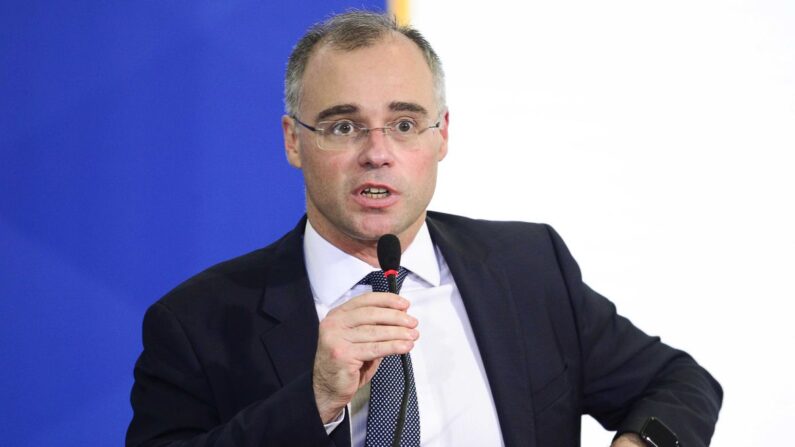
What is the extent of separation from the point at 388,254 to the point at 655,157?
4.52 ft

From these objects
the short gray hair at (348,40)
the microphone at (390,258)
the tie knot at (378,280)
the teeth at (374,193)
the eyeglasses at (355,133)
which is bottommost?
the microphone at (390,258)

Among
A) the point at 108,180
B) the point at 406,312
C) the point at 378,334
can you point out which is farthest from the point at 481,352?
the point at 108,180

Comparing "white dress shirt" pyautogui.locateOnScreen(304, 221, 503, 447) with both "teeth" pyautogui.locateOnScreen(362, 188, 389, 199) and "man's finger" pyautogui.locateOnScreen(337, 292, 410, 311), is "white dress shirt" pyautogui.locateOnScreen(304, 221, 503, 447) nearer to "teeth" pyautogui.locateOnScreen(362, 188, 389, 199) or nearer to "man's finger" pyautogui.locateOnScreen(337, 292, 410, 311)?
"teeth" pyautogui.locateOnScreen(362, 188, 389, 199)

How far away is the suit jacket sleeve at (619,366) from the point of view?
202 cm

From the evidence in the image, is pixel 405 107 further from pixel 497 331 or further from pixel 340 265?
pixel 497 331

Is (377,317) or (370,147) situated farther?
(370,147)

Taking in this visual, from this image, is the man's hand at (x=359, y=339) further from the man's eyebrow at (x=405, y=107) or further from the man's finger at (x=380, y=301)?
the man's eyebrow at (x=405, y=107)

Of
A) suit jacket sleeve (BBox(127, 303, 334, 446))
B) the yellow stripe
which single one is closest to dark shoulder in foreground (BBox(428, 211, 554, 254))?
suit jacket sleeve (BBox(127, 303, 334, 446))

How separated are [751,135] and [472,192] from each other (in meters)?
0.76

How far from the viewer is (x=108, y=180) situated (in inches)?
101

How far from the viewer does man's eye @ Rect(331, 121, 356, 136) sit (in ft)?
6.31

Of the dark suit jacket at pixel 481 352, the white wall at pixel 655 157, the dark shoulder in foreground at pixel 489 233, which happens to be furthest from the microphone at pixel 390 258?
the white wall at pixel 655 157

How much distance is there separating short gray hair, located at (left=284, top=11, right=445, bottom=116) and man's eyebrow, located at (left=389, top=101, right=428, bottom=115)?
103mm

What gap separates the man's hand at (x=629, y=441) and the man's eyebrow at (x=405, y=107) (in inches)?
27.9
